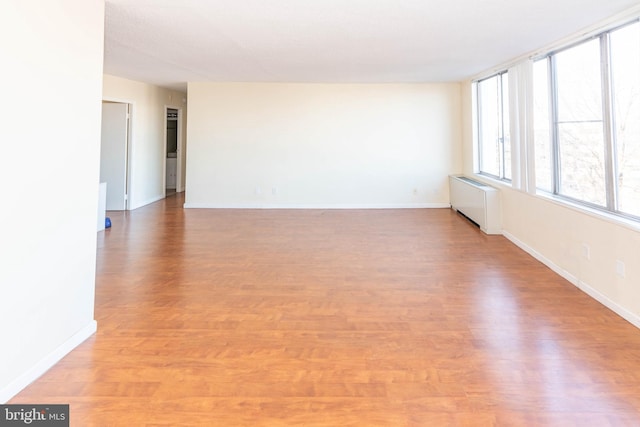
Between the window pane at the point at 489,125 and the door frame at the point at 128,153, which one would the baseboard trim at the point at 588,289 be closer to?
the window pane at the point at 489,125

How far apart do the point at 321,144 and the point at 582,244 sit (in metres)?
5.07

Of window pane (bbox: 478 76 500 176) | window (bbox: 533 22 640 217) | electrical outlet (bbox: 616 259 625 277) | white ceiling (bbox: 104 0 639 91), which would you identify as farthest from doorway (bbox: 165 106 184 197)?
electrical outlet (bbox: 616 259 625 277)

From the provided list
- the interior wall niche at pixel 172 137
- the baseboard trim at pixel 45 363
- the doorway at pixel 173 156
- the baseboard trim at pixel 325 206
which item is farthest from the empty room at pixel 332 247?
the interior wall niche at pixel 172 137

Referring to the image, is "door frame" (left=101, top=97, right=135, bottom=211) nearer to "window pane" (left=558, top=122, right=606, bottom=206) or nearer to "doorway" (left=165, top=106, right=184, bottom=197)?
"doorway" (left=165, top=106, right=184, bottom=197)

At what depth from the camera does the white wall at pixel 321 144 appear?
7371 mm

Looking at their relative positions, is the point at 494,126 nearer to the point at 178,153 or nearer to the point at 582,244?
the point at 582,244

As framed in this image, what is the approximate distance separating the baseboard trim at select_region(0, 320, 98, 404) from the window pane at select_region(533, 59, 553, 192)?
4577 mm

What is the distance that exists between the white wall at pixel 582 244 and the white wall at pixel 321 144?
2.69m

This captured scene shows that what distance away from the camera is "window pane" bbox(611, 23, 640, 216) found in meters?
2.86

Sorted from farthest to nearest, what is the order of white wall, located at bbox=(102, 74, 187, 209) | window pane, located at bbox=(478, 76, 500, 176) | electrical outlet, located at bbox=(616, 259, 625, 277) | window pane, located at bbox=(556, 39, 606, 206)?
white wall, located at bbox=(102, 74, 187, 209) → window pane, located at bbox=(478, 76, 500, 176) → window pane, located at bbox=(556, 39, 606, 206) → electrical outlet, located at bbox=(616, 259, 625, 277)

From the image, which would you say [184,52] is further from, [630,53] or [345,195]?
[630,53]

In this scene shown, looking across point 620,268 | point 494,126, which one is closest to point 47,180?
point 620,268

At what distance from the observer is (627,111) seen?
116 inches

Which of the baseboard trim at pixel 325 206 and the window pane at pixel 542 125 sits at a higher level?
the window pane at pixel 542 125
